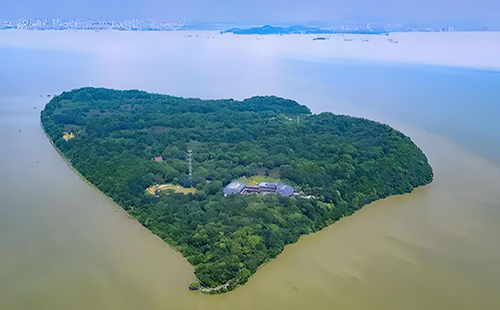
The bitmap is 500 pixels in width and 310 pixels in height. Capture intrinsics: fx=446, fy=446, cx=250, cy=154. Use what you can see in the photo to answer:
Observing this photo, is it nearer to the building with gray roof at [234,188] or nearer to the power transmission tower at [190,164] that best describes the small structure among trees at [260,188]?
the building with gray roof at [234,188]

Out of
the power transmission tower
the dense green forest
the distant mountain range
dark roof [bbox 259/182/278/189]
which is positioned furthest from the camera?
the distant mountain range

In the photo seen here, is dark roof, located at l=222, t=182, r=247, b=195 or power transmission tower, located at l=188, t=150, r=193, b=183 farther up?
dark roof, located at l=222, t=182, r=247, b=195

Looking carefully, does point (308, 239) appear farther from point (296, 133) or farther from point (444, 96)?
point (444, 96)

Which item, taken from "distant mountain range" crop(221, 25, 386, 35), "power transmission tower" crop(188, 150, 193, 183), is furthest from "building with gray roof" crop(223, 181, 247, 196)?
"distant mountain range" crop(221, 25, 386, 35)

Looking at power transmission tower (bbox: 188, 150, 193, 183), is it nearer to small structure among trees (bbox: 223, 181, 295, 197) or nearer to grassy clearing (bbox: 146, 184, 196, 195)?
grassy clearing (bbox: 146, 184, 196, 195)

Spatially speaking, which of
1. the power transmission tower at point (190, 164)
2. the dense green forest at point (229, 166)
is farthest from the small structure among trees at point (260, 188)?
the power transmission tower at point (190, 164)

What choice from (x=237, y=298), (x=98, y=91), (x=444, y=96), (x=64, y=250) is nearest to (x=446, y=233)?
(x=237, y=298)
